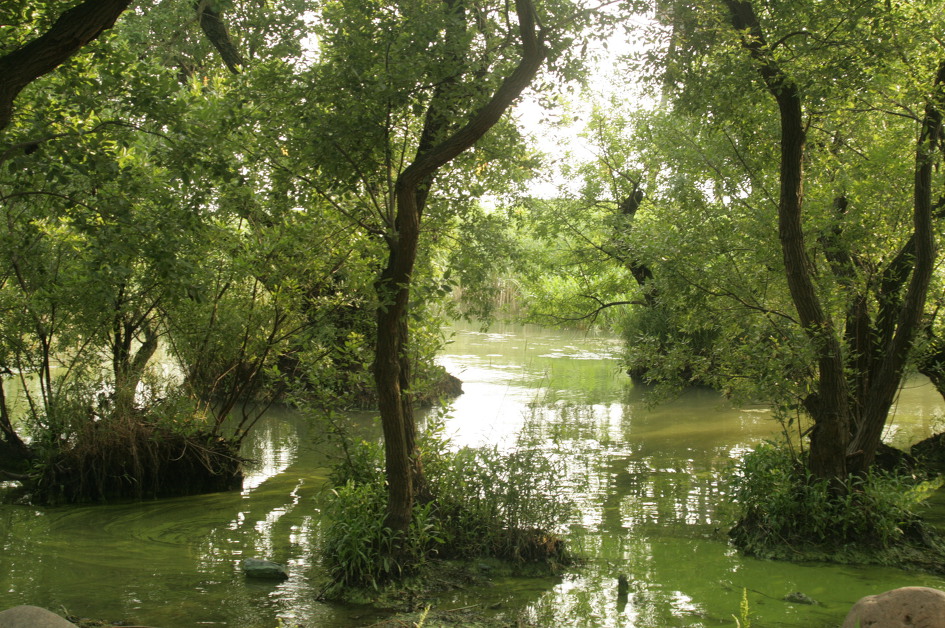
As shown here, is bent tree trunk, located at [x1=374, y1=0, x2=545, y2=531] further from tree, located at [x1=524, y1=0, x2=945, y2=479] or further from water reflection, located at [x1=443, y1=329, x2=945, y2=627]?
tree, located at [x1=524, y1=0, x2=945, y2=479]

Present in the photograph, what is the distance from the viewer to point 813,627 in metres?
5.35

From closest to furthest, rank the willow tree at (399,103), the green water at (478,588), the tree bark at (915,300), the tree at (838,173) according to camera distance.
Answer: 1. the willow tree at (399,103)
2. the green water at (478,588)
3. the tree at (838,173)
4. the tree bark at (915,300)

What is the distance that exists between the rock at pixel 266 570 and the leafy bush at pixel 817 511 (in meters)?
4.07

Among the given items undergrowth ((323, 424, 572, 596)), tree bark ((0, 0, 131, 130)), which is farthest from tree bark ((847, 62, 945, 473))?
tree bark ((0, 0, 131, 130))

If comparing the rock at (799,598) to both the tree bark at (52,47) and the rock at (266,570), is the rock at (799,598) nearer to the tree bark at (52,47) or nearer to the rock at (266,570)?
the rock at (266,570)

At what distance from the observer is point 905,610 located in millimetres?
4316

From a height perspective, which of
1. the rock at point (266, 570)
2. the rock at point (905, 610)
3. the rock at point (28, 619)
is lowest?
the rock at point (266, 570)

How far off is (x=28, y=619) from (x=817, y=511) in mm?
6155

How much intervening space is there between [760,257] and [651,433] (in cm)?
560

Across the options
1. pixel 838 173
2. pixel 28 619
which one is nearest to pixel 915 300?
pixel 838 173

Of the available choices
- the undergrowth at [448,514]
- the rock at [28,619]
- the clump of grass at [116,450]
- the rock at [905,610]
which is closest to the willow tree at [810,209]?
the undergrowth at [448,514]

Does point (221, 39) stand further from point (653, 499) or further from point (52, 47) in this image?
point (653, 499)

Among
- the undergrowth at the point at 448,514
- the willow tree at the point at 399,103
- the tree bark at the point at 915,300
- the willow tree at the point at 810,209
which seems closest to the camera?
the willow tree at the point at 399,103

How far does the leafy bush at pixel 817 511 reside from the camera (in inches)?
269
